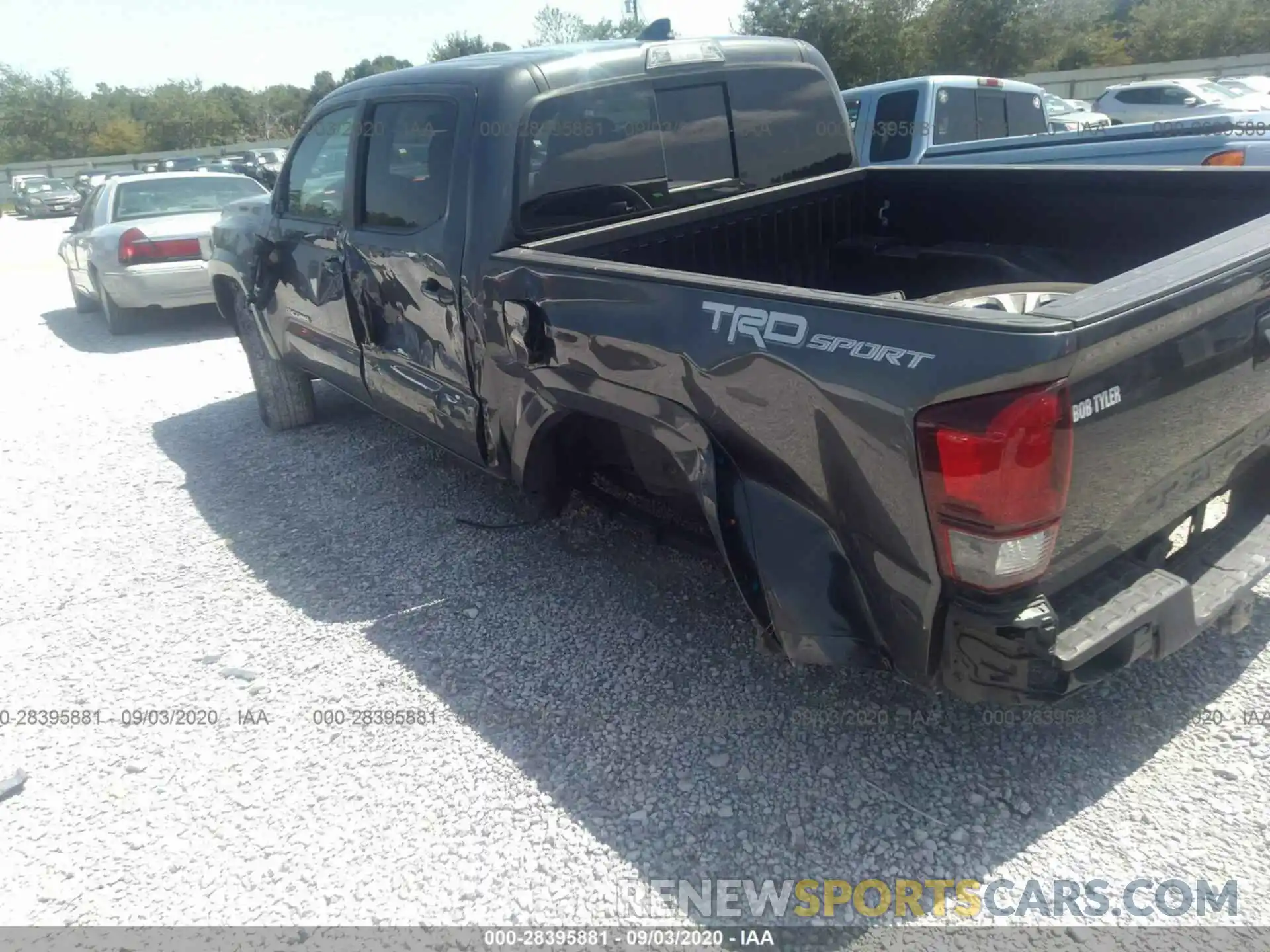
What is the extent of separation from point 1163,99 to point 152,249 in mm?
19262

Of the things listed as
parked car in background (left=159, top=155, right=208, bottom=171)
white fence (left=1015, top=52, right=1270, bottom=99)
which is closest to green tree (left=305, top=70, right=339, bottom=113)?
parked car in background (left=159, top=155, right=208, bottom=171)

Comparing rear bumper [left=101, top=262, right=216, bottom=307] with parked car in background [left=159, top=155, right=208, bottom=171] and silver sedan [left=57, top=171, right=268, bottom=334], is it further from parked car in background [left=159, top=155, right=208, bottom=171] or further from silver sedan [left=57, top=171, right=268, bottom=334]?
parked car in background [left=159, top=155, right=208, bottom=171]

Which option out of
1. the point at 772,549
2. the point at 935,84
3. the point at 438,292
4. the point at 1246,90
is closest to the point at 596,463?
the point at 438,292

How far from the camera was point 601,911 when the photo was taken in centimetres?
231

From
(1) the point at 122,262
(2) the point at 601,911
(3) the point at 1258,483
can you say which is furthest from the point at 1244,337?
(1) the point at 122,262

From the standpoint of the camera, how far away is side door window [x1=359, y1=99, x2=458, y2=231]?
11.5ft

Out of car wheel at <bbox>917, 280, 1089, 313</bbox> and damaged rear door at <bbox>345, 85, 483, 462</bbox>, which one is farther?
damaged rear door at <bbox>345, 85, 483, 462</bbox>

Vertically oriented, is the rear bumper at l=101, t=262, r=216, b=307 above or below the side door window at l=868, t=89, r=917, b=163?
below

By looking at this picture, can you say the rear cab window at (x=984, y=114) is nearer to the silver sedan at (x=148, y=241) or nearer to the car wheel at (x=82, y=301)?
the silver sedan at (x=148, y=241)

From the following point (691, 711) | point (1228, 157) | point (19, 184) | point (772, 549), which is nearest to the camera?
point (772, 549)

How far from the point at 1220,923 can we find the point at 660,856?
1282 mm

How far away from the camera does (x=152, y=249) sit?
355 inches

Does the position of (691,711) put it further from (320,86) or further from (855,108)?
(320,86)

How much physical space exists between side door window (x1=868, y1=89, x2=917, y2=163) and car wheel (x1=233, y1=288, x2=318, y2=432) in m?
5.83
